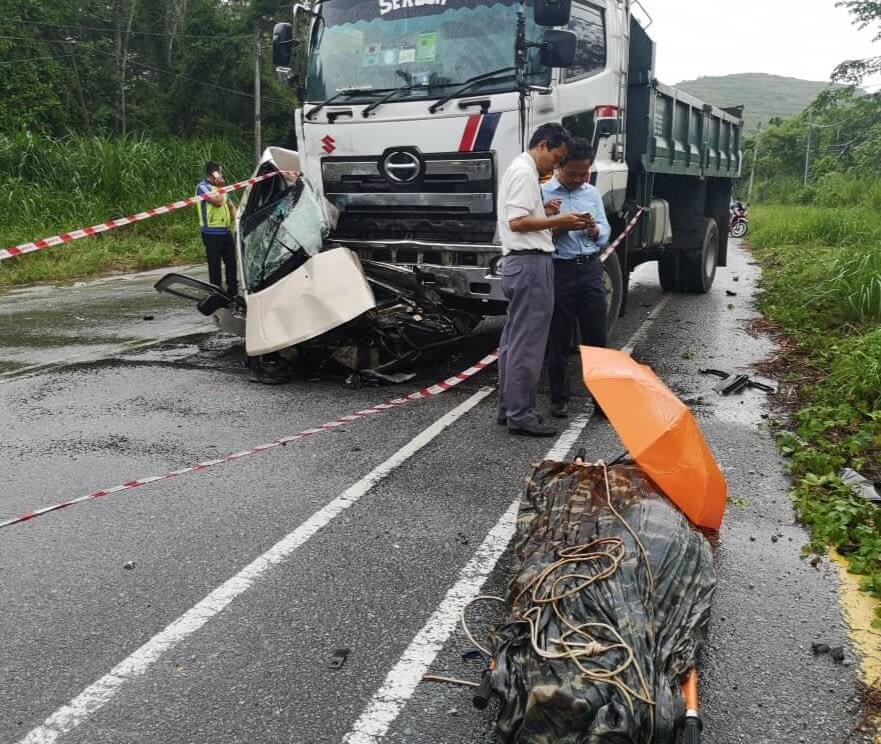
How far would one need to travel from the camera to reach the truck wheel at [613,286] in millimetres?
7156

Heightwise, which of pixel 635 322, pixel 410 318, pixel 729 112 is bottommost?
pixel 635 322

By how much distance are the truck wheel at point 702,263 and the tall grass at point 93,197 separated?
9.76 m

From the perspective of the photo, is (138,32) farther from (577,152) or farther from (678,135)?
(577,152)

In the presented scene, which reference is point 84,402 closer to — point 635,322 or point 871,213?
point 635,322

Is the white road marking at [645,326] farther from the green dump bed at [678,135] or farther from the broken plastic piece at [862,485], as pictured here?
the broken plastic piece at [862,485]

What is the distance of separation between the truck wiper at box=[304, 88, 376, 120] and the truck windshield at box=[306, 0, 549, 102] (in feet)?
0.11

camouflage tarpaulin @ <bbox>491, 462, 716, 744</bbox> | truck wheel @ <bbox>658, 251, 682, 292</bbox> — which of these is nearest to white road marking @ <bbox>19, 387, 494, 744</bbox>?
camouflage tarpaulin @ <bbox>491, 462, 716, 744</bbox>

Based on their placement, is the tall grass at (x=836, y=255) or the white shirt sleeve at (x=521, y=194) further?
the tall grass at (x=836, y=255)

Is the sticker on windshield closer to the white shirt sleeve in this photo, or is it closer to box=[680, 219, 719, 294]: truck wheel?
the white shirt sleeve

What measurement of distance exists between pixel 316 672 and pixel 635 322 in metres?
7.40

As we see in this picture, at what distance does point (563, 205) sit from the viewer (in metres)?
5.35

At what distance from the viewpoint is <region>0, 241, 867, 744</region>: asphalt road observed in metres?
2.48

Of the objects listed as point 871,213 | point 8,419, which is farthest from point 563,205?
point 871,213

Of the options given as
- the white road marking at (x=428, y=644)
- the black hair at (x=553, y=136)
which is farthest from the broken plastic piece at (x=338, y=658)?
the black hair at (x=553, y=136)
